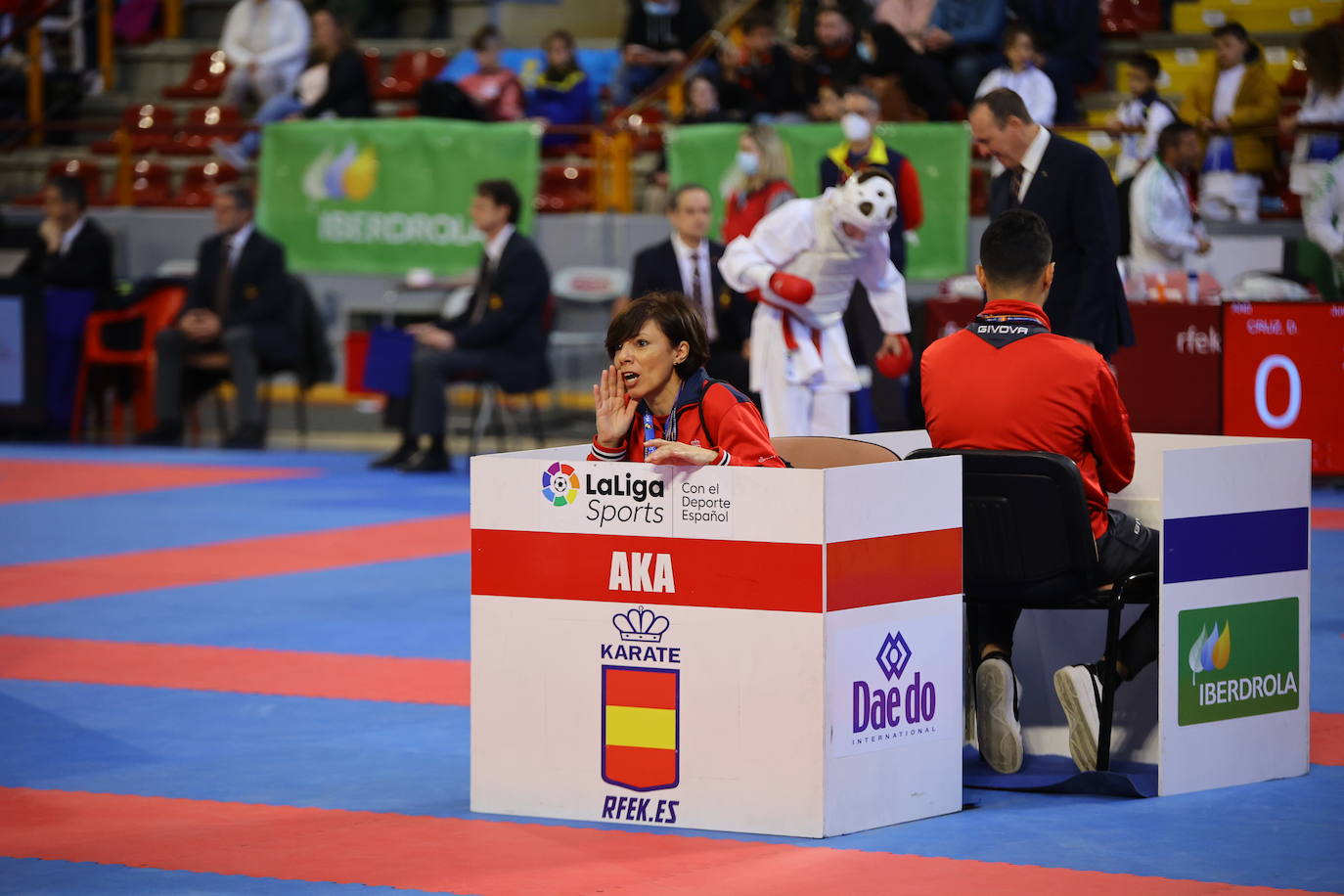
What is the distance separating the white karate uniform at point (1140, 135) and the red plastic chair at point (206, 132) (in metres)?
7.69

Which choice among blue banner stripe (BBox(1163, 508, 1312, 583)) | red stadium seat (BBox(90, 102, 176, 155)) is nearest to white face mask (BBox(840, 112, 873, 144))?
blue banner stripe (BBox(1163, 508, 1312, 583))

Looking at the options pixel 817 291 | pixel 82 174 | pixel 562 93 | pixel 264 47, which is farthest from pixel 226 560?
pixel 264 47

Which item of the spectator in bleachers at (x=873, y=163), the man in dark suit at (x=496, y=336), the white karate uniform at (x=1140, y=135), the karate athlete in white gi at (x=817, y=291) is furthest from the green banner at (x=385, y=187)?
the karate athlete in white gi at (x=817, y=291)

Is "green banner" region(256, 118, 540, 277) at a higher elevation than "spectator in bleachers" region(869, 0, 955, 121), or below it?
below

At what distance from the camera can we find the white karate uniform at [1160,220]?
1295 cm

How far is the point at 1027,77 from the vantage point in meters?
15.1

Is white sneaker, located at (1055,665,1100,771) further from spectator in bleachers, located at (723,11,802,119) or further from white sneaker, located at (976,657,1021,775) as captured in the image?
spectator in bleachers, located at (723,11,802,119)

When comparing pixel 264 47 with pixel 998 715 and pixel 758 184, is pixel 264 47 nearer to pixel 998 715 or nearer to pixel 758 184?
pixel 758 184

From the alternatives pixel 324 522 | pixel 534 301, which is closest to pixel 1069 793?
pixel 324 522

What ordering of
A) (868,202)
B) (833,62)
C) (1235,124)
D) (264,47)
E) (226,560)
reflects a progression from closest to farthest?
(868,202), (226,560), (1235,124), (833,62), (264,47)

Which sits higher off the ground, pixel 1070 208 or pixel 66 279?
pixel 1070 208

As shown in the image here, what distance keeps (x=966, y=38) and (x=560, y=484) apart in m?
Answer: 11.8

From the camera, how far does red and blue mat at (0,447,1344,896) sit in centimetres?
450

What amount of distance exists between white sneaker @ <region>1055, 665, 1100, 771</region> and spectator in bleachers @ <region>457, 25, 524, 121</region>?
41.6ft
